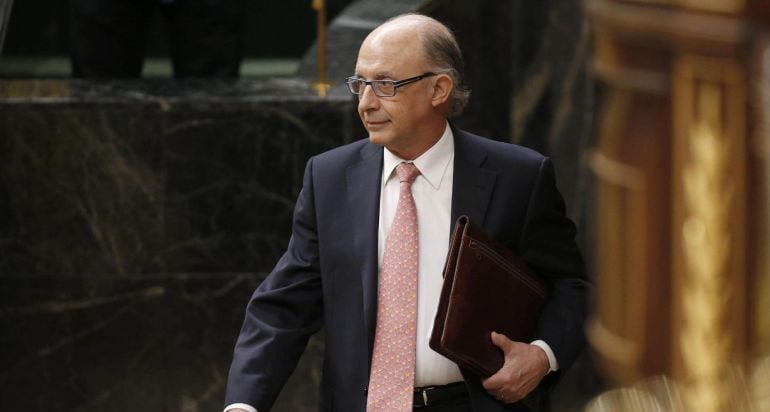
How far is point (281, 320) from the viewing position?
3.40 metres

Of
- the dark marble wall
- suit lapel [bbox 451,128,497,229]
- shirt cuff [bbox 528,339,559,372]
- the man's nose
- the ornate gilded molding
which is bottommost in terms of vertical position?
the dark marble wall

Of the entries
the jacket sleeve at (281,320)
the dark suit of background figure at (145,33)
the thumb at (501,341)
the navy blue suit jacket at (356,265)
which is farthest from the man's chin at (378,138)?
the dark suit of background figure at (145,33)

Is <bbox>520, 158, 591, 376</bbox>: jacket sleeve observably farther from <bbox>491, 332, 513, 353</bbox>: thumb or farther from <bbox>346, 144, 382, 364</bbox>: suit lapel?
<bbox>346, 144, 382, 364</bbox>: suit lapel

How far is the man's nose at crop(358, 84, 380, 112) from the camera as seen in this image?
3.23 m

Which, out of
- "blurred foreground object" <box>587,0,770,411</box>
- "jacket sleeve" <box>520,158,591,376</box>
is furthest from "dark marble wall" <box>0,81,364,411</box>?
"blurred foreground object" <box>587,0,770,411</box>

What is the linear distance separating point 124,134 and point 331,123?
0.78 metres

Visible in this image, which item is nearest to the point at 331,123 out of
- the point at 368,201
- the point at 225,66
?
the point at 225,66

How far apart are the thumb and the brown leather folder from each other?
0.01 metres

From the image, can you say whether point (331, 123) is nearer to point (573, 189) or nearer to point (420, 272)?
point (573, 189)

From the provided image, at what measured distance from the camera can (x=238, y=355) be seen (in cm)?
338

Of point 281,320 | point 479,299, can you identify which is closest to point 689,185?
point 479,299

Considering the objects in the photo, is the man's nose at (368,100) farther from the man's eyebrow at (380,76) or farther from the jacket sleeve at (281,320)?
the jacket sleeve at (281,320)

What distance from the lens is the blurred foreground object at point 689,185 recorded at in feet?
3.16

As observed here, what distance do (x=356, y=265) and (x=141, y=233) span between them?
233cm
